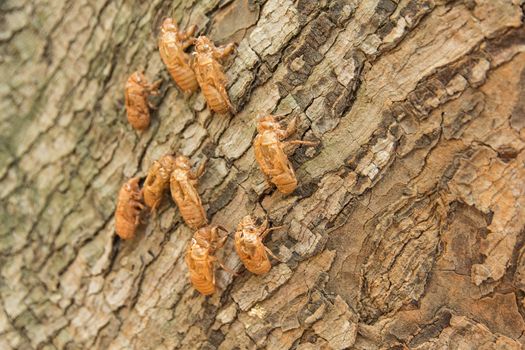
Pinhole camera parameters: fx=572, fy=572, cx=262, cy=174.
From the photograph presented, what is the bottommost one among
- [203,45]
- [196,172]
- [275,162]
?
[196,172]

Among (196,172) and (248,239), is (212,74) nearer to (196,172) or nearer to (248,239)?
(196,172)

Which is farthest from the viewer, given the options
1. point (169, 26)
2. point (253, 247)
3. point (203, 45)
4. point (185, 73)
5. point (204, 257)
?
point (169, 26)

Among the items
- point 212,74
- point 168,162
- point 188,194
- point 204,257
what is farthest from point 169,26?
point 204,257

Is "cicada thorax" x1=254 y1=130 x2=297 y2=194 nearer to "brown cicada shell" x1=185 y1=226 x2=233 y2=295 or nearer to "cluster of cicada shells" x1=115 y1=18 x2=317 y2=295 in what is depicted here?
"cluster of cicada shells" x1=115 y1=18 x2=317 y2=295

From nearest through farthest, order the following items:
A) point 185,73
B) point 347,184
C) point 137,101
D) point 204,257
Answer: point 347,184, point 204,257, point 185,73, point 137,101

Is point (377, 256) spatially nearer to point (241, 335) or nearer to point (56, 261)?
point (241, 335)

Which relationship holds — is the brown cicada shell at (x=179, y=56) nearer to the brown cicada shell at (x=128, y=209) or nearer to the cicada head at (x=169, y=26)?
the cicada head at (x=169, y=26)
